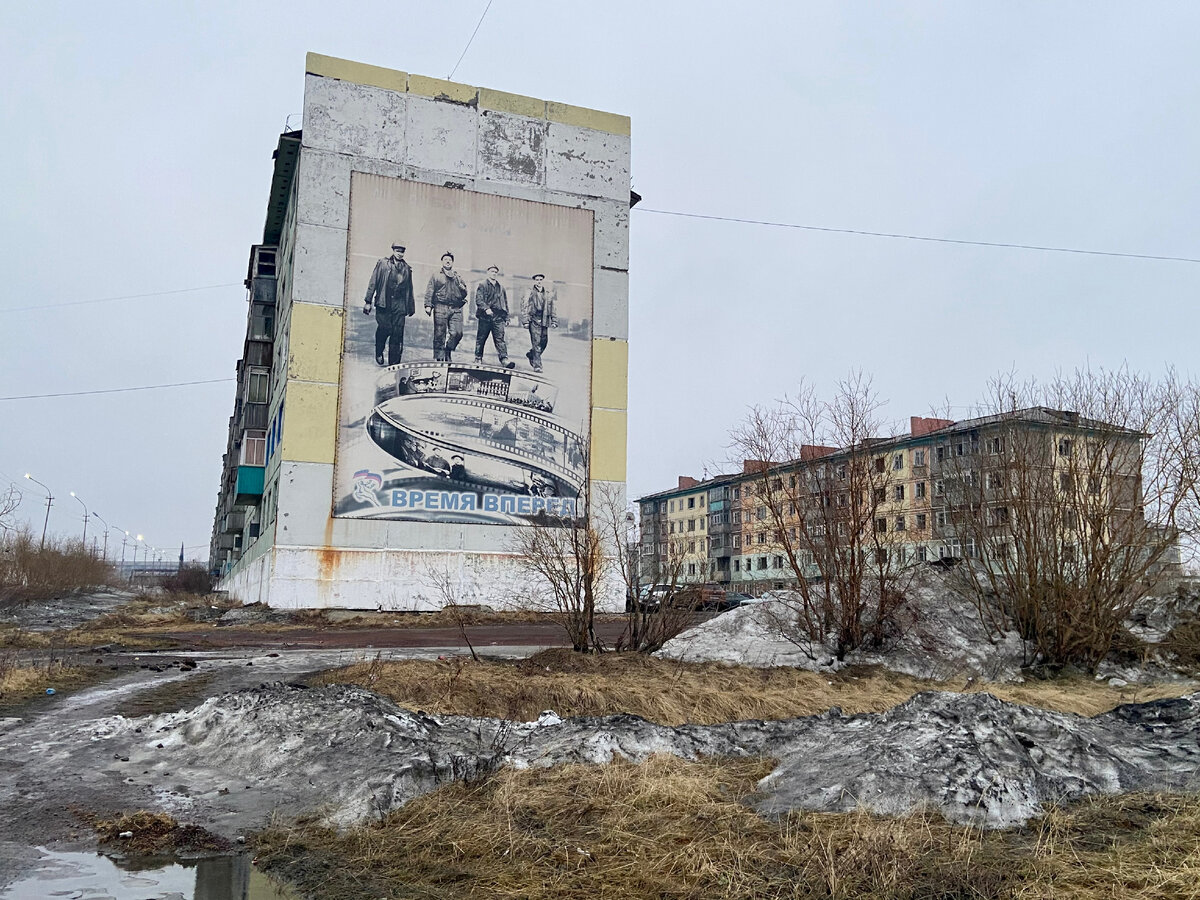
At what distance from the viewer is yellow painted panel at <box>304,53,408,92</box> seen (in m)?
34.4

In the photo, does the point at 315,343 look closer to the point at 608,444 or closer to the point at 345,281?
the point at 345,281

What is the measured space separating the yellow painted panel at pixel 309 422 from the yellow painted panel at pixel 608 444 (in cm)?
1044

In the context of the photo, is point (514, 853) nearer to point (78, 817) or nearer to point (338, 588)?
point (78, 817)

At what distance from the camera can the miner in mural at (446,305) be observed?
34.7 metres

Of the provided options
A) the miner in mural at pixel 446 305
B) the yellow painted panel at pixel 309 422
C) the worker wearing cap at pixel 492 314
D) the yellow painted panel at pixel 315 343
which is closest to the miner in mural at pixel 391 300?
the miner in mural at pixel 446 305

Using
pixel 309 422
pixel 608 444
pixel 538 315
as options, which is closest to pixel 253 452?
pixel 309 422

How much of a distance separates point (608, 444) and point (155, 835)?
31.8 m

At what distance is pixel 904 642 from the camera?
1647cm

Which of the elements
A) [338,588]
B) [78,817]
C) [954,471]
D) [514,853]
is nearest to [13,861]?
[78,817]

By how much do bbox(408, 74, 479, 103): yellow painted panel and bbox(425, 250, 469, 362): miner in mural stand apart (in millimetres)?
6436

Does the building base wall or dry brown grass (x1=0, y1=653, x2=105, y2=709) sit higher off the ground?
the building base wall

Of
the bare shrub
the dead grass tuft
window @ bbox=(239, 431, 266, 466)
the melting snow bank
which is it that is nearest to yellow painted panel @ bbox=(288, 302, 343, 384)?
window @ bbox=(239, 431, 266, 466)

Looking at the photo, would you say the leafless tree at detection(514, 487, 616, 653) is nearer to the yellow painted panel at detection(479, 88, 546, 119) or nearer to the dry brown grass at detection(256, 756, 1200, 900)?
the dry brown grass at detection(256, 756, 1200, 900)

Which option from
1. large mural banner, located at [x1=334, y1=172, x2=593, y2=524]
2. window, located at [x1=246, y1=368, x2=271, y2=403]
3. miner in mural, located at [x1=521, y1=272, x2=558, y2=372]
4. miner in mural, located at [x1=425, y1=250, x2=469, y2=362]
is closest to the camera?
large mural banner, located at [x1=334, y1=172, x2=593, y2=524]
